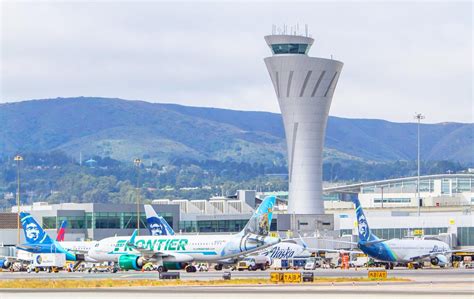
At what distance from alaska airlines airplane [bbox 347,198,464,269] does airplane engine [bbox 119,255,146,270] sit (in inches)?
1108

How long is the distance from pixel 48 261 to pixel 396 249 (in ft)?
136

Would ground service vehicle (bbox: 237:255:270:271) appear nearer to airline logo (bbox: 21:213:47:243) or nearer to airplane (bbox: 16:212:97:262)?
airplane (bbox: 16:212:97:262)

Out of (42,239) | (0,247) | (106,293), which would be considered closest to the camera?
(106,293)

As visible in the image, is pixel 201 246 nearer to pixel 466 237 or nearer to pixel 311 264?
pixel 311 264

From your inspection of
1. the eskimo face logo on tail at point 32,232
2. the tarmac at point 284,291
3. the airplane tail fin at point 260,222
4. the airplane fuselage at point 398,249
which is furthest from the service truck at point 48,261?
the tarmac at point 284,291

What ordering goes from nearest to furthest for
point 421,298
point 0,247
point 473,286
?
point 421,298
point 473,286
point 0,247

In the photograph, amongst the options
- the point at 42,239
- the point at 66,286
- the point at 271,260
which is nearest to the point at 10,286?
the point at 66,286

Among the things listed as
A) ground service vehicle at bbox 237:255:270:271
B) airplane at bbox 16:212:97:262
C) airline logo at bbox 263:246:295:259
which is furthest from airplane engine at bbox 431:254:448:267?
airplane at bbox 16:212:97:262

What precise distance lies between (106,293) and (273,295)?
12.1m

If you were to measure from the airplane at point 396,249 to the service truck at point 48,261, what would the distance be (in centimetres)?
3527

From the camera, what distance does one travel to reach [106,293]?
86.6 m

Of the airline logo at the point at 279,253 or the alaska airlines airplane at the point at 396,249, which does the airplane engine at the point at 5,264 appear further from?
the alaska airlines airplane at the point at 396,249

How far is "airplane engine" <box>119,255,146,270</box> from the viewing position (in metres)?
134

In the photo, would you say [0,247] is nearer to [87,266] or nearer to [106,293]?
[87,266]
